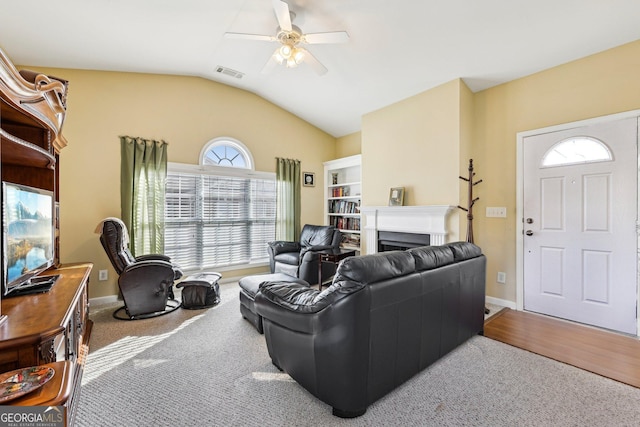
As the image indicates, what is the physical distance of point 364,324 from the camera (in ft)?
5.29

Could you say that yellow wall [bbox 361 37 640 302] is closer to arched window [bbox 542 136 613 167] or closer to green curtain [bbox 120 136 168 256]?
arched window [bbox 542 136 613 167]

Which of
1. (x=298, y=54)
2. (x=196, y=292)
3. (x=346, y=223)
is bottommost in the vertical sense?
(x=196, y=292)

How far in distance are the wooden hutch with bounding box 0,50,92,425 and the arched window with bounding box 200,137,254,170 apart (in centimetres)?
207

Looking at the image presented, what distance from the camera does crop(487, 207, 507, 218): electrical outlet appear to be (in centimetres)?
367

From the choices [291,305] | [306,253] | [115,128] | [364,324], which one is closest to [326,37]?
[291,305]

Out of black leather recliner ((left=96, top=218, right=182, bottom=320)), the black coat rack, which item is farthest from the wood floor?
black leather recliner ((left=96, top=218, right=182, bottom=320))

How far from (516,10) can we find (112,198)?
5004 mm

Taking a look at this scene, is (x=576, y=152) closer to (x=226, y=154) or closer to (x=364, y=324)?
(x=364, y=324)

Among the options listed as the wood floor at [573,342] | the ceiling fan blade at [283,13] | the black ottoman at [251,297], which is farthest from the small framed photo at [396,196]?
the ceiling fan blade at [283,13]

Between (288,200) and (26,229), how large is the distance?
382 cm

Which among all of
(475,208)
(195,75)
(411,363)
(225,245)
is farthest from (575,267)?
(195,75)

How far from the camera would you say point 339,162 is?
5746mm

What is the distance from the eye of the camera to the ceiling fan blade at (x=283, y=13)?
2311 millimetres

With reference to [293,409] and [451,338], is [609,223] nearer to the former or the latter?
[451,338]
